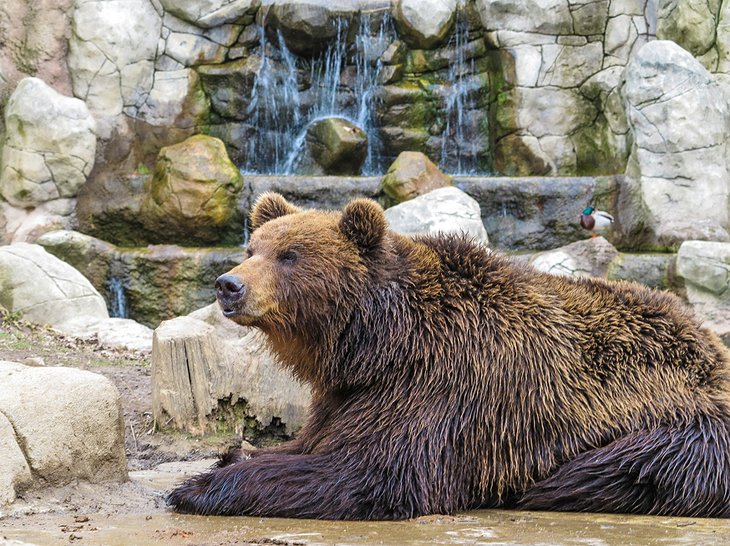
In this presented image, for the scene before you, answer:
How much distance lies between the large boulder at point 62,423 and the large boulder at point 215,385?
156 cm

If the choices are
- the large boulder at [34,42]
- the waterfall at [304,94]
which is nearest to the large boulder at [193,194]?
the waterfall at [304,94]

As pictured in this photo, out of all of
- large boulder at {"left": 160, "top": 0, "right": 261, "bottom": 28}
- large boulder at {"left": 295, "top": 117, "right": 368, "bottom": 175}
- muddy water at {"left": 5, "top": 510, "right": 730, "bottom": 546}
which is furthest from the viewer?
large boulder at {"left": 160, "top": 0, "right": 261, "bottom": 28}

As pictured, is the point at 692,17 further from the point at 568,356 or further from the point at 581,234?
the point at 568,356

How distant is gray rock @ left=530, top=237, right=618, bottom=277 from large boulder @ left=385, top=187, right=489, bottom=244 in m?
1.15

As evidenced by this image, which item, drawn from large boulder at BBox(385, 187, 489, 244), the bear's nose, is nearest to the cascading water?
large boulder at BBox(385, 187, 489, 244)

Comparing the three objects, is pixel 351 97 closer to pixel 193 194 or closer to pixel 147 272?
pixel 193 194

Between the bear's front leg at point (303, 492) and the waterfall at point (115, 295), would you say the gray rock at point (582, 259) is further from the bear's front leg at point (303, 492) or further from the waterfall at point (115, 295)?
the bear's front leg at point (303, 492)

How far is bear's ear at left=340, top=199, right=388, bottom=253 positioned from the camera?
5.86 m

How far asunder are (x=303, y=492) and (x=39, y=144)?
1177cm

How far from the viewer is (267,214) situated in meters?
6.39

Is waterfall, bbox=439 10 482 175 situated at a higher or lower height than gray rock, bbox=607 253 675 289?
higher

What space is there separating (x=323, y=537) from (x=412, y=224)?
9056 mm

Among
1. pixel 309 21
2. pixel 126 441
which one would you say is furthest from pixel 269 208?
pixel 309 21

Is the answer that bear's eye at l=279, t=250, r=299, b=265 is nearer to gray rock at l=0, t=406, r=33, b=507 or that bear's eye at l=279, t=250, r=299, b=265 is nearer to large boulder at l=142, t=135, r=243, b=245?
gray rock at l=0, t=406, r=33, b=507
